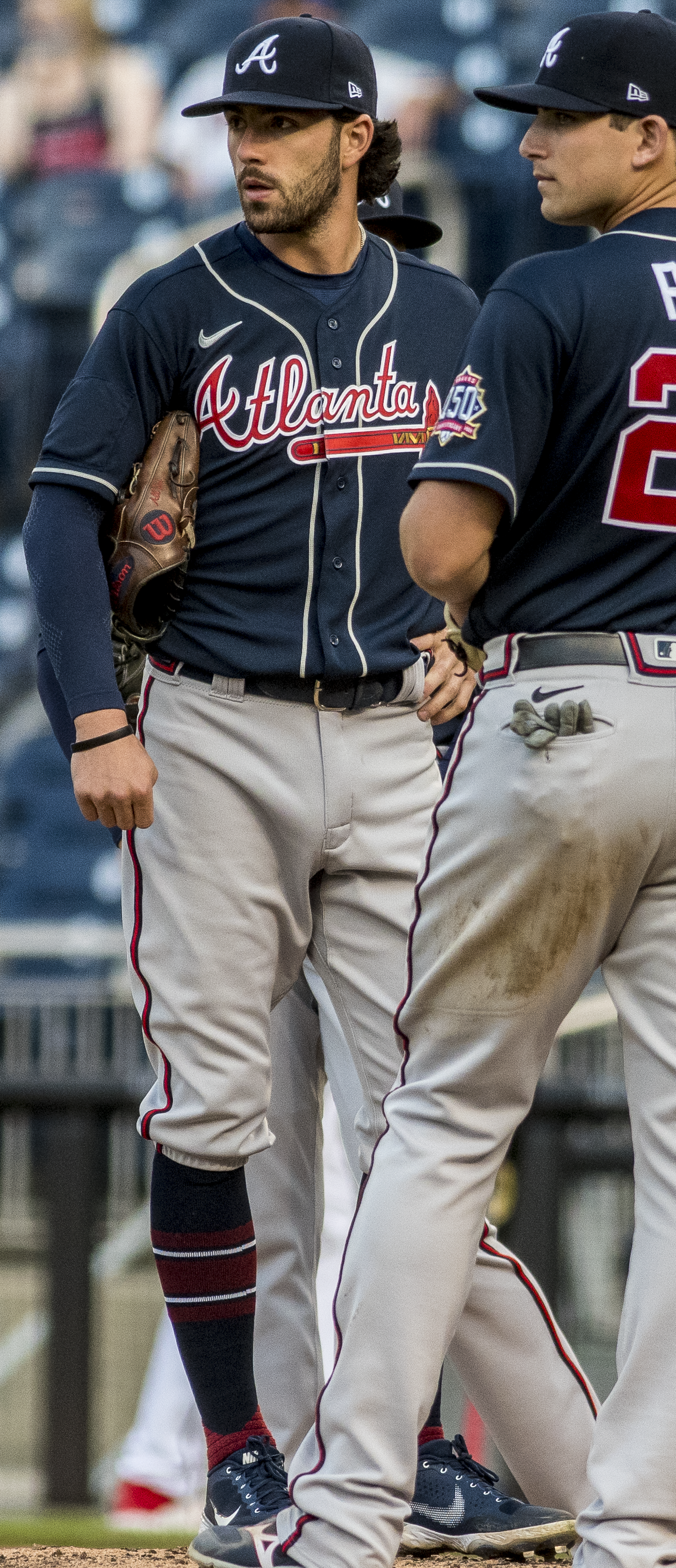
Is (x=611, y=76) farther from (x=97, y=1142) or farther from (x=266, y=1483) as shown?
(x=97, y=1142)

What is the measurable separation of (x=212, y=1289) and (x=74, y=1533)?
1974 millimetres

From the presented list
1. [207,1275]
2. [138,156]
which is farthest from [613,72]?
[138,156]

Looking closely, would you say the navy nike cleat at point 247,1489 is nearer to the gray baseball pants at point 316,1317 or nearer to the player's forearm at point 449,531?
the gray baseball pants at point 316,1317

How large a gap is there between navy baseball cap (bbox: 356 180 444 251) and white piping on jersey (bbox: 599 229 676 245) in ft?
2.73

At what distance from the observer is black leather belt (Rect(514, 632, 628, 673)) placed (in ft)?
5.91

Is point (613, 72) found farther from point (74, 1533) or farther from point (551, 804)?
point (74, 1533)

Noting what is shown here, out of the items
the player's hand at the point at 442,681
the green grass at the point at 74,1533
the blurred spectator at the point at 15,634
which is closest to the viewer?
the player's hand at the point at 442,681

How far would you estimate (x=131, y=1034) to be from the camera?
7.13m

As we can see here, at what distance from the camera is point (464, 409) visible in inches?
71.0

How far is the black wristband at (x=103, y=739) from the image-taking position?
2.11 meters

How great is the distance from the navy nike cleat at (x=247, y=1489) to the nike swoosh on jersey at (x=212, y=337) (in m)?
1.29

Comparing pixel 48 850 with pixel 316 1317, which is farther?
pixel 48 850

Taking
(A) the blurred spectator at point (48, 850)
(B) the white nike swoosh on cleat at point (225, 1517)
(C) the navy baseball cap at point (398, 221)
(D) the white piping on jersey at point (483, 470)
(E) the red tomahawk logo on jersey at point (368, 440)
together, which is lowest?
(A) the blurred spectator at point (48, 850)

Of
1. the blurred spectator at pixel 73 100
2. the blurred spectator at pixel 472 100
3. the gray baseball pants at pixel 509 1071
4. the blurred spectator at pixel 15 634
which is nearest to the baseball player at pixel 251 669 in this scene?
the gray baseball pants at pixel 509 1071
